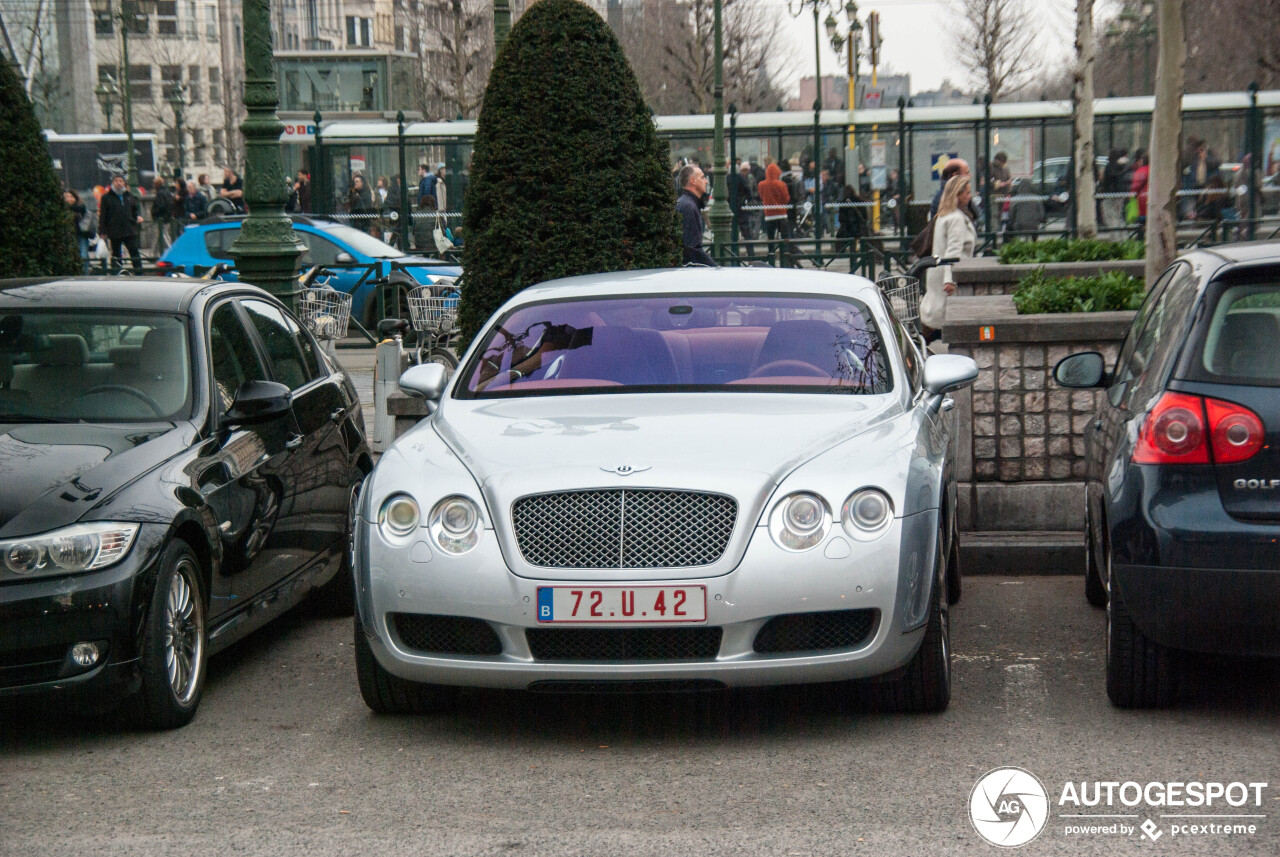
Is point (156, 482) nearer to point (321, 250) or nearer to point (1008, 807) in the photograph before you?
point (1008, 807)

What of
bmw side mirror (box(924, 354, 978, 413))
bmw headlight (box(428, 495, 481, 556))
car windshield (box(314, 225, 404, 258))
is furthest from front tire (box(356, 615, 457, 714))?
car windshield (box(314, 225, 404, 258))

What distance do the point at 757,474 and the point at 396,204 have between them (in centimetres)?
2245

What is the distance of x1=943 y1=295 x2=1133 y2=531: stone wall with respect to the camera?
819 centimetres

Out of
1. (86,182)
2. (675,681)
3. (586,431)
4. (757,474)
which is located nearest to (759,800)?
(675,681)

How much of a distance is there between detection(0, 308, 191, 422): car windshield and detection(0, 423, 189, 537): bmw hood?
15 cm

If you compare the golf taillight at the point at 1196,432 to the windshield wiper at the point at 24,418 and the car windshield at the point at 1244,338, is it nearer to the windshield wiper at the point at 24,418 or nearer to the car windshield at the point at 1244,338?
the car windshield at the point at 1244,338

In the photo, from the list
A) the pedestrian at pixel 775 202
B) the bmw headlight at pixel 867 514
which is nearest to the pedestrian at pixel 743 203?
the pedestrian at pixel 775 202

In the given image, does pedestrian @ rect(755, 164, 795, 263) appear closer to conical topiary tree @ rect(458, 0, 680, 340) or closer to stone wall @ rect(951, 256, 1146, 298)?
stone wall @ rect(951, 256, 1146, 298)

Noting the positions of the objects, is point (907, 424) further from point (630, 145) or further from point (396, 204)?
point (396, 204)

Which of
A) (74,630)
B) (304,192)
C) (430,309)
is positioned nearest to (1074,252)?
(430,309)

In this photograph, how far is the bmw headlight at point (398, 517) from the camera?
5105mm

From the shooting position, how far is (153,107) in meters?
83.0

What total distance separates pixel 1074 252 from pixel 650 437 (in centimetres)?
1072

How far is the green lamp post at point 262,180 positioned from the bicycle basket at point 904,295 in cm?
556
